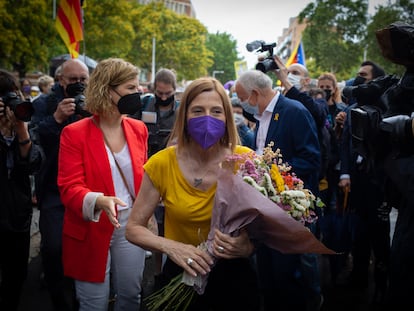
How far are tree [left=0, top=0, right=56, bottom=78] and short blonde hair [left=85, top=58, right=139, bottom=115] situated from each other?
15.5 metres

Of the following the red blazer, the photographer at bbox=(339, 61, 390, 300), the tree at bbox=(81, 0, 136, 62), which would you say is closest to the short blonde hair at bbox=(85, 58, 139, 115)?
the red blazer

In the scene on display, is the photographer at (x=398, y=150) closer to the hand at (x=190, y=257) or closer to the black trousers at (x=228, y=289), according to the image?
the black trousers at (x=228, y=289)

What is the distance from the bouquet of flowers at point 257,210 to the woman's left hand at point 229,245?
3 cm

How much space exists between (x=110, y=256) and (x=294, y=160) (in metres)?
1.90

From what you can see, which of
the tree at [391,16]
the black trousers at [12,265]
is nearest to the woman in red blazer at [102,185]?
the black trousers at [12,265]

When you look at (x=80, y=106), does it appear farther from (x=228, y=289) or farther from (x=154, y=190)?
(x=228, y=289)

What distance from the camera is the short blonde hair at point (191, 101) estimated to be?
8.22ft

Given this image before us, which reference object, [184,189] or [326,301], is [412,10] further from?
[184,189]

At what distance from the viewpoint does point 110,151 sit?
314cm

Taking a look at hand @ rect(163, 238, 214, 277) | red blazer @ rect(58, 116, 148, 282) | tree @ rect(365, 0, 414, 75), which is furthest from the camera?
tree @ rect(365, 0, 414, 75)

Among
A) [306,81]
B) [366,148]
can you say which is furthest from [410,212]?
[306,81]

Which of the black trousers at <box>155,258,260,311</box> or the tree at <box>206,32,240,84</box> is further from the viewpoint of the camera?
the tree at <box>206,32,240,84</box>

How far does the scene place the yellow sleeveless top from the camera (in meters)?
2.39

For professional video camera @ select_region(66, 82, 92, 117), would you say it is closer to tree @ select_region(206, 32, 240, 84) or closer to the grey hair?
the grey hair
